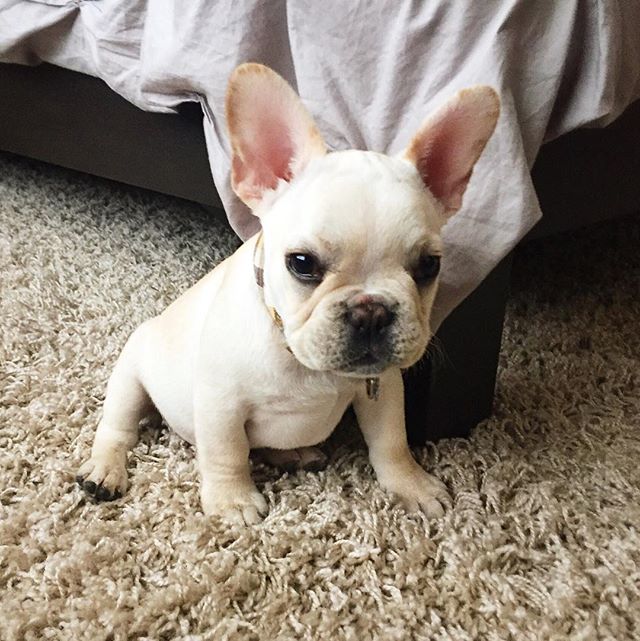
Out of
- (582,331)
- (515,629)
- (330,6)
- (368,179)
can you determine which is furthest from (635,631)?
(330,6)

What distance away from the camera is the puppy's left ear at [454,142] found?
806mm

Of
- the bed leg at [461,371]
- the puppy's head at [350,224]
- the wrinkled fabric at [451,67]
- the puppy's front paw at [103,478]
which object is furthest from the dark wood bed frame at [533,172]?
the puppy's front paw at [103,478]

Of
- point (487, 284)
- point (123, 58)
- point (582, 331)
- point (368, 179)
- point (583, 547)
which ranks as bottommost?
point (582, 331)

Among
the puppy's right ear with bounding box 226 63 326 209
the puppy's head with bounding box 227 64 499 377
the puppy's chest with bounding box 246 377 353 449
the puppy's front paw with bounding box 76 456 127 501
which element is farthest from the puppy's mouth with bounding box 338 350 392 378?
the puppy's front paw with bounding box 76 456 127 501

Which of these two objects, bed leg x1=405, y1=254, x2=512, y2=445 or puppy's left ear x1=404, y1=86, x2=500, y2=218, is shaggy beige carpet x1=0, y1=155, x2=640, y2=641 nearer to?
bed leg x1=405, y1=254, x2=512, y2=445

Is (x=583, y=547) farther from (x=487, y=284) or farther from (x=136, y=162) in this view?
(x=136, y=162)

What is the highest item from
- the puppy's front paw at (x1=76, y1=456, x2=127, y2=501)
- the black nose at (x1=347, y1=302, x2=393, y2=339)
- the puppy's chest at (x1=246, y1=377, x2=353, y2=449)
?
the black nose at (x1=347, y1=302, x2=393, y2=339)

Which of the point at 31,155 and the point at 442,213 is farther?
the point at 31,155

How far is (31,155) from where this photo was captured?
1.72 metres

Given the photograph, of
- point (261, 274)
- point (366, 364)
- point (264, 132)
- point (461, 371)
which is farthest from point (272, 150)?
point (461, 371)

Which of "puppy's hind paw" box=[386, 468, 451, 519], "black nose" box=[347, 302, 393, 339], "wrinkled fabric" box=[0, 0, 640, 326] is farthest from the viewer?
"puppy's hind paw" box=[386, 468, 451, 519]

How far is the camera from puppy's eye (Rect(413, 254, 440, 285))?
0.83 m

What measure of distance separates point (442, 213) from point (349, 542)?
0.38 meters

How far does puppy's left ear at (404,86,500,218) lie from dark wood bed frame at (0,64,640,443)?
181 mm
